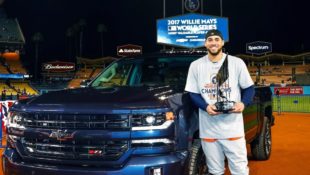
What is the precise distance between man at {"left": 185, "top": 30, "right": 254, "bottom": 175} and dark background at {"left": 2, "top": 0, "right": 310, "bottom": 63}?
46367 mm

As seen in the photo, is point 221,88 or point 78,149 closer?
point 78,149

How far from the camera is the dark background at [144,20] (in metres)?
55.2

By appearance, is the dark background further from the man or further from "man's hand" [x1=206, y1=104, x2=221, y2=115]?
"man's hand" [x1=206, y1=104, x2=221, y2=115]

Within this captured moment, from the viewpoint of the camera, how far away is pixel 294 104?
21125 millimetres

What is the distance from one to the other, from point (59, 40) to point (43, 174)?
6532 cm

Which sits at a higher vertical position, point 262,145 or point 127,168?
point 127,168

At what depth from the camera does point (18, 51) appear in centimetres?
5753

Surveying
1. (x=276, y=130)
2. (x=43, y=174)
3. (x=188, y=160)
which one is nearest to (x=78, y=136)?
(x=43, y=174)

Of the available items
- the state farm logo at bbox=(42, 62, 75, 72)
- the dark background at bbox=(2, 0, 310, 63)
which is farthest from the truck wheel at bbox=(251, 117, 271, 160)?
the state farm logo at bbox=(42, 62, 75, 72)

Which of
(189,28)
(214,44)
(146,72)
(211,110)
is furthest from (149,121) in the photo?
(189,28)

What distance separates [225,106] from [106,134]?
112cm

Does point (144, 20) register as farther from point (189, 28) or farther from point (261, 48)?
point (189, 28)

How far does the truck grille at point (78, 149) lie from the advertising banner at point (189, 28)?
21.8 metres

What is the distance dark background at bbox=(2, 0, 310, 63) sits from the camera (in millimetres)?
55156
